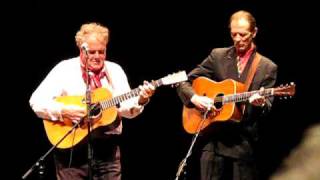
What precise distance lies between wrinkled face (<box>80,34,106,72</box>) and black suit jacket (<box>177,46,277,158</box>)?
0.93m

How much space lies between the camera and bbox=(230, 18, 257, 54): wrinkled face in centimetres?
381

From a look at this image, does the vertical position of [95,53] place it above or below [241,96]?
above

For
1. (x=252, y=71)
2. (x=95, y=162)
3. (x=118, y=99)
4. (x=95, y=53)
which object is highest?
(x=95, y=53)

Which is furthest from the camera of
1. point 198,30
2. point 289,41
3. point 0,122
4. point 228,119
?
point 0,122

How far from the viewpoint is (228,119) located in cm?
384

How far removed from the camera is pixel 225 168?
4004mm

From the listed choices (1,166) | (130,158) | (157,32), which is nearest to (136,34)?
(157,32)

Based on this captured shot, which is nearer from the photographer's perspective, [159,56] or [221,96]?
[221,96]

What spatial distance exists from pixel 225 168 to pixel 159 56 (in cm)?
169

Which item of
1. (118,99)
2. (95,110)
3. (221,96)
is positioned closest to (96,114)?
(95,110)

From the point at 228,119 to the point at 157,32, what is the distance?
5.74 feet

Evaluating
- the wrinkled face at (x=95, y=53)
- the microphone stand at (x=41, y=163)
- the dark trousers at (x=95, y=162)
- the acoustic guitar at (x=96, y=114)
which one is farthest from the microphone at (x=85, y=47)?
the dark trousers at (x=95, y=162)

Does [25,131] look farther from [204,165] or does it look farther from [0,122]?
[204,165]

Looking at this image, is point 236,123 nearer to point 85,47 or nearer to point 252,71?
point 252,71
